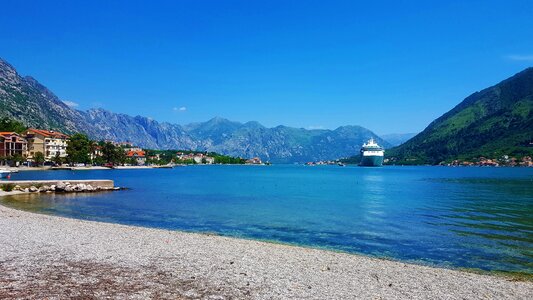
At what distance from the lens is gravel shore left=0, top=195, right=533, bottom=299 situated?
42.8 ft

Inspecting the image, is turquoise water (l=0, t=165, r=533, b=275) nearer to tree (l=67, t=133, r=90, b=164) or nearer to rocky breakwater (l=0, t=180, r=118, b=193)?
rocky breakwater (l=0, t=180, r=118, b=193)

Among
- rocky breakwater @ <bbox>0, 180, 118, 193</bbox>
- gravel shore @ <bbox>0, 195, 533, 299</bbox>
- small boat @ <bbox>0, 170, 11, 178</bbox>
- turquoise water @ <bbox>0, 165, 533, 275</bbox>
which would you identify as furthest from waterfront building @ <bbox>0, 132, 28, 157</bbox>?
gravel shore @ <bbox>0, 195, 533, 299</bbox>

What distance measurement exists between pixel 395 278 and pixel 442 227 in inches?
799

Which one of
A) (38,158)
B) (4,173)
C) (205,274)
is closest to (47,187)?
(205,274)

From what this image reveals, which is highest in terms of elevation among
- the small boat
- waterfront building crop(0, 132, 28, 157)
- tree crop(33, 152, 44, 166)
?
waterfront building crop(0, 132, 28, 157)

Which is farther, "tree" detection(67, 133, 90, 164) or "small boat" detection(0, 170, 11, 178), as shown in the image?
"tree" detection(67, 133, 90, 164)

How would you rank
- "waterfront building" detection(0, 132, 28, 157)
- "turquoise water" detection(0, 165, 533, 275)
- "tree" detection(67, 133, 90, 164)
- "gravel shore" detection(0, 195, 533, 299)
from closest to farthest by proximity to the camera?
"gravel shore" detection(0, 195, 533, 299) < "turquoise water" detection(0, 165, 533, 275) < "waterfront building" detection(0, 132, 28, 157) < "tree" detection(67, 133, 90, 164)

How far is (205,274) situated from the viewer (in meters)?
15.6

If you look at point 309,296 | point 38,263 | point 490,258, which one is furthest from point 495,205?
point 38,263

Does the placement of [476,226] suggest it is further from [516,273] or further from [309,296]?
[309,296]

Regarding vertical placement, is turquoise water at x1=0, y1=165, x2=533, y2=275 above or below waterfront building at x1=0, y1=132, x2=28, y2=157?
below

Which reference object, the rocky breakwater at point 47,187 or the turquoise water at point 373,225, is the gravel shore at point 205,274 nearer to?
the turquoise water at point 373,225

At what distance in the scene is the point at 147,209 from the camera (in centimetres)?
4666

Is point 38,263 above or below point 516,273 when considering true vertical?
above
